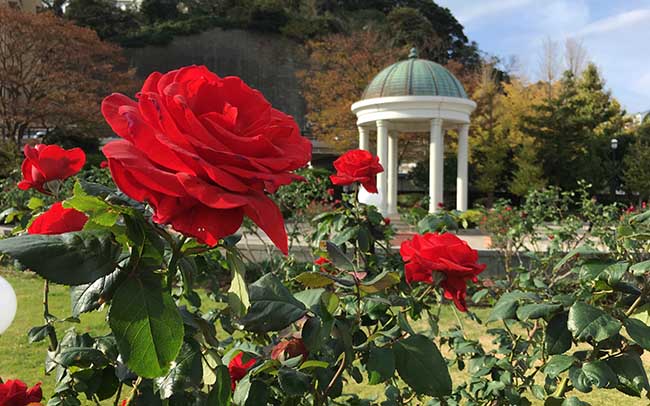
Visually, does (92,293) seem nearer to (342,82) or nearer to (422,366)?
(422,366)

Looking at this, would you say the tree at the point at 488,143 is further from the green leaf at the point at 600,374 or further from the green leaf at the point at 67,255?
the green leaf at the point at 67,255

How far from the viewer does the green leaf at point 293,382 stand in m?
0.77

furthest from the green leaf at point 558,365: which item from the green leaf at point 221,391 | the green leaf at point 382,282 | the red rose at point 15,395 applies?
the red rose at point 15,395

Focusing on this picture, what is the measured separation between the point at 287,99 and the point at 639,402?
3601cm

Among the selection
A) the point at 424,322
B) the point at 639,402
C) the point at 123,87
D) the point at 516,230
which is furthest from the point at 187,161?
the point at 123,87

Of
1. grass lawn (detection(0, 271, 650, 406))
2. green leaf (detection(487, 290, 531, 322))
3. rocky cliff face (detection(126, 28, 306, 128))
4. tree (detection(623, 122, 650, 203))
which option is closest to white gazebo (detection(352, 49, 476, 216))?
grass lawn (detection(0, 271, 650, 406))

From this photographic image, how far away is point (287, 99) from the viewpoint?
124 feet

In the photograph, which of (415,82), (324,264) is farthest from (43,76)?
(324,264)

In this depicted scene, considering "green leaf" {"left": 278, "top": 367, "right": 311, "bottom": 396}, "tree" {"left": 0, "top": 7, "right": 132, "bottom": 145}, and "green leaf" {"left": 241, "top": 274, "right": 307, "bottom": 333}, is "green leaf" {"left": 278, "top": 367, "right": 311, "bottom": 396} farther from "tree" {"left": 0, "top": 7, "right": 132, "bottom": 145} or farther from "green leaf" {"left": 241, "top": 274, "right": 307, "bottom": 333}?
"tree" {"left": 0, "top": 7, "right": 132, "bottom": 145}

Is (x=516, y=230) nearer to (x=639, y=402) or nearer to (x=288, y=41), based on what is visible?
(x=639, y=402)

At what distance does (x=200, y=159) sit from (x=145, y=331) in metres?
0.20

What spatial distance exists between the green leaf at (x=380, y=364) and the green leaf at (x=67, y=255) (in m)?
0.46

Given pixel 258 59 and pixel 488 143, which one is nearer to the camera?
pixel 488 143

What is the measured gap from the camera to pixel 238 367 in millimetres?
1021
